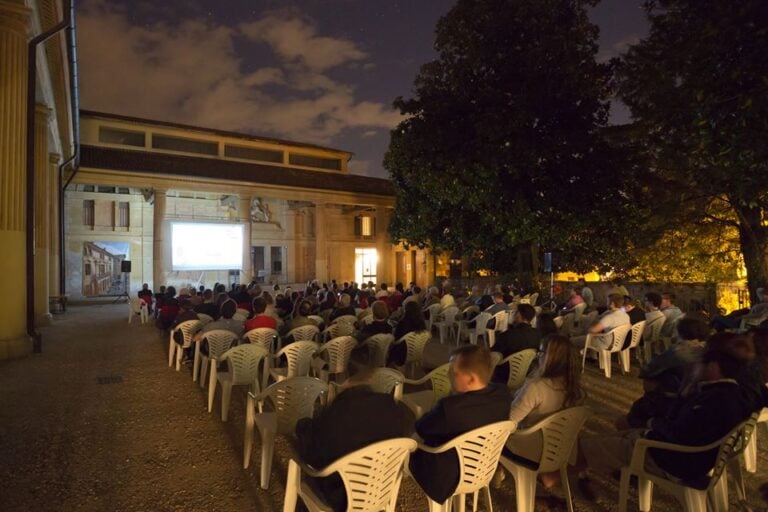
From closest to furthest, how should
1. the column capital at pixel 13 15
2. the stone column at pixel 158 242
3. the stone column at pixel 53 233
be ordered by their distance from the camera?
the column capital at pixel 13 15, the stone column at pixel 53 233, the stone column at pixel 158 242

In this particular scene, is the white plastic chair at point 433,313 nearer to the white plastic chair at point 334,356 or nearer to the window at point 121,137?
the white plastic chair at point 334,356

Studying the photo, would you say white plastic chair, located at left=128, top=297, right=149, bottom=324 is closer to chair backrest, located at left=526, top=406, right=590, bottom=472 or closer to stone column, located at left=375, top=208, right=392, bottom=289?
chair backrest, located at left=526, top=406, right=590, bottom=472

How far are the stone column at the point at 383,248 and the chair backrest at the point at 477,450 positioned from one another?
83.5ft

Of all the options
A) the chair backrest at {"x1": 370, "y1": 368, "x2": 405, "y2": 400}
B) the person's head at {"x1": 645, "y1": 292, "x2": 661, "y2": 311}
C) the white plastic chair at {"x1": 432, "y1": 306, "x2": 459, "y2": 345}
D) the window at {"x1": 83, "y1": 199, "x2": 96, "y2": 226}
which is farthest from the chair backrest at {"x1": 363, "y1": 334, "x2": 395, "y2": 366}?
the window at {"x1": 83, "y1": 199, "x2": 96, "y2": 226}

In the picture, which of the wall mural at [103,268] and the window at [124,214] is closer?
the wall mural at [103,268]

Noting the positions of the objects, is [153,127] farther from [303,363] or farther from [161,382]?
[303,363]

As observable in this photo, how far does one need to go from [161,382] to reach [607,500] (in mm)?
5812

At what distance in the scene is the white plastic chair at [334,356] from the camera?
559cm

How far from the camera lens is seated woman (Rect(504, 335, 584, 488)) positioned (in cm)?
→ 306

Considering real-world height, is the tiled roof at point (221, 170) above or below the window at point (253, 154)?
below

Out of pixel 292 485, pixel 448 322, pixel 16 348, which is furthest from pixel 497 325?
pixel 16 348

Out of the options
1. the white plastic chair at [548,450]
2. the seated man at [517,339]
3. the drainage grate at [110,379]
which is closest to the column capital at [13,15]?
the drainage grate at [110,379]

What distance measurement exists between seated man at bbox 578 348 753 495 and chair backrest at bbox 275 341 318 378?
3402mm

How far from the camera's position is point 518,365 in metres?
5.06
